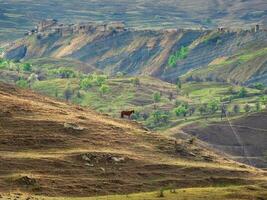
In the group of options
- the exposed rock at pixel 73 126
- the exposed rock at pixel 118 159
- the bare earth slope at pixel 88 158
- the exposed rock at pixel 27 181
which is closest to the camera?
the exposed rock at pixel 27 181

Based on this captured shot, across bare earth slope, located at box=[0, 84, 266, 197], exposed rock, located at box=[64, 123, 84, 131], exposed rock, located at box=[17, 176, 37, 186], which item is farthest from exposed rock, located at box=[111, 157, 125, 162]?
exposed rock, located at box=[17, 176, 37, 186]

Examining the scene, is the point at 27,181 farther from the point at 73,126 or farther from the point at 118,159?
the point at 73,126

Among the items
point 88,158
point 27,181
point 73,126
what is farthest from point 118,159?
point 27,181

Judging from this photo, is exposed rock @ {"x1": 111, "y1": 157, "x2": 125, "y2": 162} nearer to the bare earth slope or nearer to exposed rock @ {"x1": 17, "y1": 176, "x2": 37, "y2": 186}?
the bare earth slope

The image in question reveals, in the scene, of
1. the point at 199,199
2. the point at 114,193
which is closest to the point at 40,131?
the point at 114,193

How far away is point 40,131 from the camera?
409 ft

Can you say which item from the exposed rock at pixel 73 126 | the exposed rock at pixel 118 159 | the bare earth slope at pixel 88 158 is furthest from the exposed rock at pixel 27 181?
the exposed rock at pixel 73 126

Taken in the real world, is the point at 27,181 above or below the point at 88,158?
below

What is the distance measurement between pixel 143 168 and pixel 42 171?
18.0 metres

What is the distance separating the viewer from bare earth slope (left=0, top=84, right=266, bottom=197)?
352 feet

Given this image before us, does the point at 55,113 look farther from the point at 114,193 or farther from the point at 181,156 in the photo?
the point at 114,193

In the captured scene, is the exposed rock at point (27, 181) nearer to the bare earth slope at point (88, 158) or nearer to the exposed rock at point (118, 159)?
the bare earth slope at point (88, 158)

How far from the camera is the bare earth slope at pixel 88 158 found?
352ft

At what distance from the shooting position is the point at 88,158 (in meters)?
117
